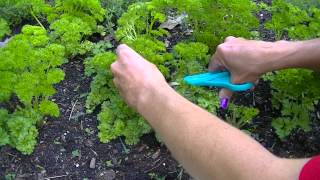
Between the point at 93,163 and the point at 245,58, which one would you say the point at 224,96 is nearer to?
the point at 245,58

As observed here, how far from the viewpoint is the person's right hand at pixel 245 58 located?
2.18 metres

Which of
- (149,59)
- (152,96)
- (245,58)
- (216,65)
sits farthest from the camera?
(149,59)

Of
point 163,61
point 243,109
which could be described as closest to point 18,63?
point 163,61

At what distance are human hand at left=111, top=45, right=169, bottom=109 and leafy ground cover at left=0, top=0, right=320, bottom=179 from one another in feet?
1.57

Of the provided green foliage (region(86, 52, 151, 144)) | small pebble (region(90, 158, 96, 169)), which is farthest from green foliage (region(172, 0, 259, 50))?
small pebble (region(90, 158, 96, 169))

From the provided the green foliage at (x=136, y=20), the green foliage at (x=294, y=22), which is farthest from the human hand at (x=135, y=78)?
the green foliage at (x=294, y=22)

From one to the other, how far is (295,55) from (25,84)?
1.28 m

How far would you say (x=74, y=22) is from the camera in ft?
9.00

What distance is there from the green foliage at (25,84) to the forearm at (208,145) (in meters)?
0.76

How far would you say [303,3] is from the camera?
10.8ft

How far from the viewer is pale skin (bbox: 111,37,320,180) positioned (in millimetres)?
1459

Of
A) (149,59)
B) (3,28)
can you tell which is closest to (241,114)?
(149,59)

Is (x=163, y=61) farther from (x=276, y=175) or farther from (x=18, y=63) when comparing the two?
(x=276, y=175)

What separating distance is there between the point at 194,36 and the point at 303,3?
3.11ft
